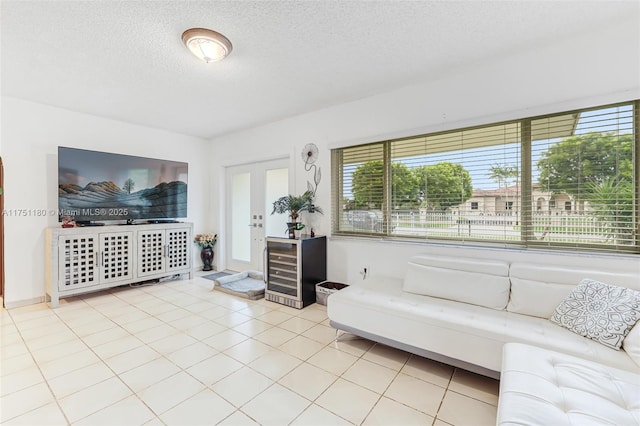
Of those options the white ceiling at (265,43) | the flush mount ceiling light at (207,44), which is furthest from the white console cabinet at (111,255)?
the flush mount ceiling light at (207,44)

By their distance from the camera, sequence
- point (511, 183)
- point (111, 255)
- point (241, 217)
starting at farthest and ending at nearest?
point (241, 217) < point (111, 255) < point (511, 183)

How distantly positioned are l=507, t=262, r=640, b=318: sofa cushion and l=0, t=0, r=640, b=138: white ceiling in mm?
1836

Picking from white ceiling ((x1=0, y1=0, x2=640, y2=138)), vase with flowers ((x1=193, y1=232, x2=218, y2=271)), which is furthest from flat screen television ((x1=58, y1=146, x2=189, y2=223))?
white ceiling ((x1=0, y1=0, x2=640, y2=138))

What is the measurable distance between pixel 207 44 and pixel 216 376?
98.7 inches

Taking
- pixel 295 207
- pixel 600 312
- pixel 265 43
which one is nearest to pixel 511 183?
pixel 600 312

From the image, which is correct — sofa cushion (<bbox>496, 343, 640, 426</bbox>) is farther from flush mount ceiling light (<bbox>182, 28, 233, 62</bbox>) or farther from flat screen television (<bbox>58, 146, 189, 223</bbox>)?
flat screen television (<bbox>58, 146, 189, 223</bbox>)

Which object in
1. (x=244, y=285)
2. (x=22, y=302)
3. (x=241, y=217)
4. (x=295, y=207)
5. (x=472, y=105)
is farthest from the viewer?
(x=241, y=217)

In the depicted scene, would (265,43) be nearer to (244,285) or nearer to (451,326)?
(451,326)

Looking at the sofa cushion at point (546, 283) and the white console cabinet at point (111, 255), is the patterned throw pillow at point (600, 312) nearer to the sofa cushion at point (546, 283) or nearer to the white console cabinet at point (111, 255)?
the sofa cushion at point (546, 283)

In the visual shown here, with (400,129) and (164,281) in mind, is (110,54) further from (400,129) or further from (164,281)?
(164,281)

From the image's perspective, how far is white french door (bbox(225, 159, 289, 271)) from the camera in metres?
4.57

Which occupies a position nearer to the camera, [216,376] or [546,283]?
[216,376]

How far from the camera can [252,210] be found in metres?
4.91

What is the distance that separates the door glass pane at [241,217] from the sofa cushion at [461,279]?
10.3 feet
